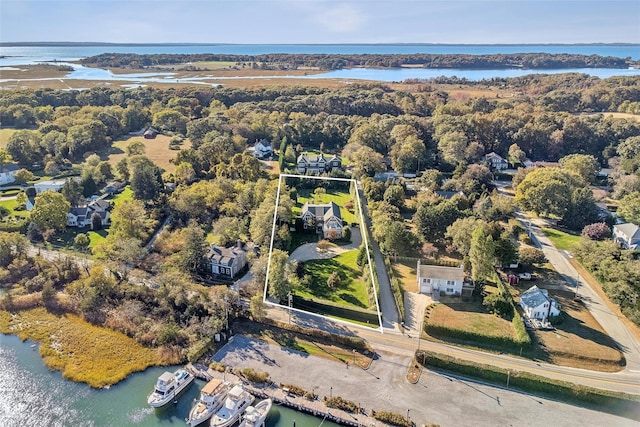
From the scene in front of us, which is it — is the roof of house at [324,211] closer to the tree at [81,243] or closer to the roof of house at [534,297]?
the roof of house at [534,297]

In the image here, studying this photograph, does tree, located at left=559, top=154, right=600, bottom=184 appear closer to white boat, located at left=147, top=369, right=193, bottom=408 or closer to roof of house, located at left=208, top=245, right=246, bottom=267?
roof of house, located at left=208, top=245, right=246, bottom=267

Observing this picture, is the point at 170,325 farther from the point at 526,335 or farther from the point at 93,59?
the point at 93,59

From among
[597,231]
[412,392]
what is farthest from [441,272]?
[597,231]

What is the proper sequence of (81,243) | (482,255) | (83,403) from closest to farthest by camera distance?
(83,403)
(482,255)
(81,243)

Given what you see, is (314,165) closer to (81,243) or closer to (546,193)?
(546,193)

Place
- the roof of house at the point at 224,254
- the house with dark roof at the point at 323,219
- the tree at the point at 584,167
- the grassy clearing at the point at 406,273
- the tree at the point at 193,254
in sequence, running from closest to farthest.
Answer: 1. the tree at the point at 193,254
2. the grassy clearing at the point at 406,273
3. the roof of house at the point at 224,254
4. the house with dark roof at the point at 323,219
5. the tree at the point at 584,167

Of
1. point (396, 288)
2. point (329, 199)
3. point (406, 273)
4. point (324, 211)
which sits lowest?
point (406, 273)

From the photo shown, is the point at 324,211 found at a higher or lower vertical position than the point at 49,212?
lower

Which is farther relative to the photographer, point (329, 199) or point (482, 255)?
point (329, 199)

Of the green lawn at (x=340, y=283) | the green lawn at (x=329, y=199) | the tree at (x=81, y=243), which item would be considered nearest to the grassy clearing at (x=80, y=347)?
the tree at (x=81, y=243)
